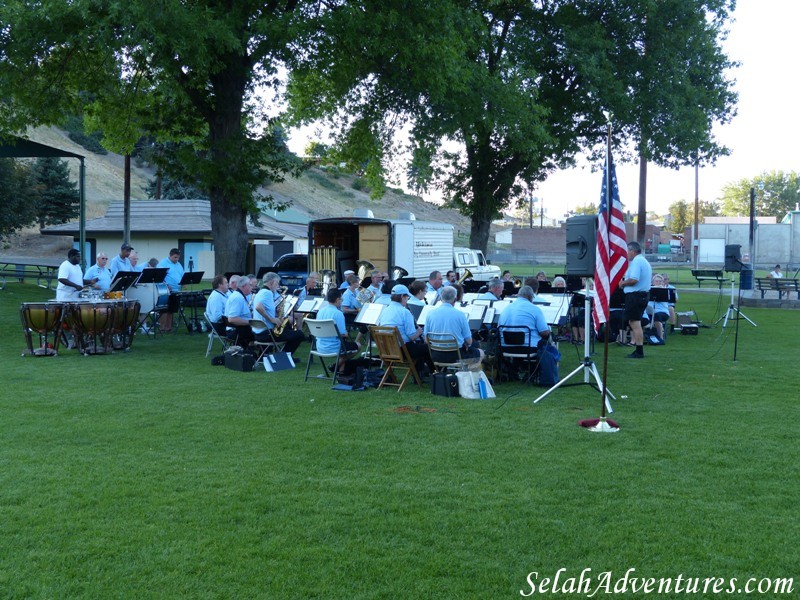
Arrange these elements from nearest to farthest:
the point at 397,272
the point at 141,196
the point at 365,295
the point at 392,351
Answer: the point at 392,351 → the point at 365,295 → the point at 397,272 → the point at 141,196

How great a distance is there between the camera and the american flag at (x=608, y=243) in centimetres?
870

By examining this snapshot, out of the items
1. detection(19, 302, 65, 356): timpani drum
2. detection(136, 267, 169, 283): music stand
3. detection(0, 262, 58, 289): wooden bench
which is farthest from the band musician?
detection(0, 262, 58, 289): wooden bench

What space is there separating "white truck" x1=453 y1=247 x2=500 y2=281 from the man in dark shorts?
525 inches

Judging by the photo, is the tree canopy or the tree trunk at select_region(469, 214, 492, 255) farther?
the tree canopy

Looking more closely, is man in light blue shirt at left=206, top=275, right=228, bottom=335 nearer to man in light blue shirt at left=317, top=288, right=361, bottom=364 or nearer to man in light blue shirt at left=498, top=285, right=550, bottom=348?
man in light blue shirt at left=317, top=288, right=361, bottom=364

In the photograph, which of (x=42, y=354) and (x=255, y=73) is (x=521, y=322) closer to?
(x=42, y=354)

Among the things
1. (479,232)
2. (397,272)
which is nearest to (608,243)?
(397,272)

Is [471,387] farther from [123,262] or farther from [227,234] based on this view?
[227,234]

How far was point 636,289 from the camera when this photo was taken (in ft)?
A: 47.3

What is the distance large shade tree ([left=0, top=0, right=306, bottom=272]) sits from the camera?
615 inches

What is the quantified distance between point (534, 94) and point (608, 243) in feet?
51.4

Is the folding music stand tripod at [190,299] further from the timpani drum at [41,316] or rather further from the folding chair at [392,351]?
the folding chair at [392,351]

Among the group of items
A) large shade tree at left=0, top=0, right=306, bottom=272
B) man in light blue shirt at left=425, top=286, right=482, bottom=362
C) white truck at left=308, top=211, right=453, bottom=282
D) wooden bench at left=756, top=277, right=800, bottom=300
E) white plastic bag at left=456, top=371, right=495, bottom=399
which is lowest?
white plastic bag at left=456, top=371, right=495, bottom=399

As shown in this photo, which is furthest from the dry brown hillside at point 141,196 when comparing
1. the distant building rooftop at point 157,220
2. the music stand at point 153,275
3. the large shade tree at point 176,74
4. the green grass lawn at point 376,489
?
the green grass lawn at point 376,489
